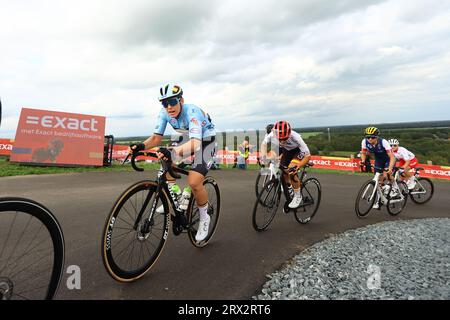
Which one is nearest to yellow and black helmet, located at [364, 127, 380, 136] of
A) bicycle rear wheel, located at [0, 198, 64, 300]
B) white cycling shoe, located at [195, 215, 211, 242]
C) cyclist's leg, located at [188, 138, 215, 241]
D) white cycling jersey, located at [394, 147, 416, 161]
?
white cycling jersey, located at [394, 147, 416, 161]

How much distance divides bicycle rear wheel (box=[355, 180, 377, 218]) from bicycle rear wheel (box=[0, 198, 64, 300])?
20.2 ft

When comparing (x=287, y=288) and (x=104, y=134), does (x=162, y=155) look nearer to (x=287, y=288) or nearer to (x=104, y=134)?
(x=287, y=288)

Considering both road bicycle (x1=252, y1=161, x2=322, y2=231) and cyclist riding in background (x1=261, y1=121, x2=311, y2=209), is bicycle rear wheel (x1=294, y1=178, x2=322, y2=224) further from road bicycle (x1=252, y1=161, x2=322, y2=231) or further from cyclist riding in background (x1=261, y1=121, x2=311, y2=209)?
cyclist riding in background (x1=261, y1=121, x2=311, y2=209)

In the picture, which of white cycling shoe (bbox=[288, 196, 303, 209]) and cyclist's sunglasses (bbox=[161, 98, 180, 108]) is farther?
white cycling shoe (bbox=[288, 196, 303, 209])

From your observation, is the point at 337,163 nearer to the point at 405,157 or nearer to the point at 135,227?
the point at 405,157

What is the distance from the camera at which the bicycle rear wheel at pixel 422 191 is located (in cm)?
873

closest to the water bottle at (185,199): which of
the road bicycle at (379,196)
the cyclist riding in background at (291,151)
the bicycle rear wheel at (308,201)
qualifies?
the cyclist riding in background at (291,151)

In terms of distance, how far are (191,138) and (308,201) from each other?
3588 mm

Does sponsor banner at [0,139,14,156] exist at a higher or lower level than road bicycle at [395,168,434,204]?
higher

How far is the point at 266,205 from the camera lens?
4.81m

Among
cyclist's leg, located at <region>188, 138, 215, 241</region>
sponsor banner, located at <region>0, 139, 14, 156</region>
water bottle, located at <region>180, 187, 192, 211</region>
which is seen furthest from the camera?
sponsor banner, located at <region>0, 139, 14, 156</region>

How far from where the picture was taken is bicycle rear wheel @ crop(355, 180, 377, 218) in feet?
20.3

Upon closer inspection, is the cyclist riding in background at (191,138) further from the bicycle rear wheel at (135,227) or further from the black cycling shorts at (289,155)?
the black cycling shorts at (289,155)

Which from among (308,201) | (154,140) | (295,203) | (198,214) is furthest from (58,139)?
(308,201)
